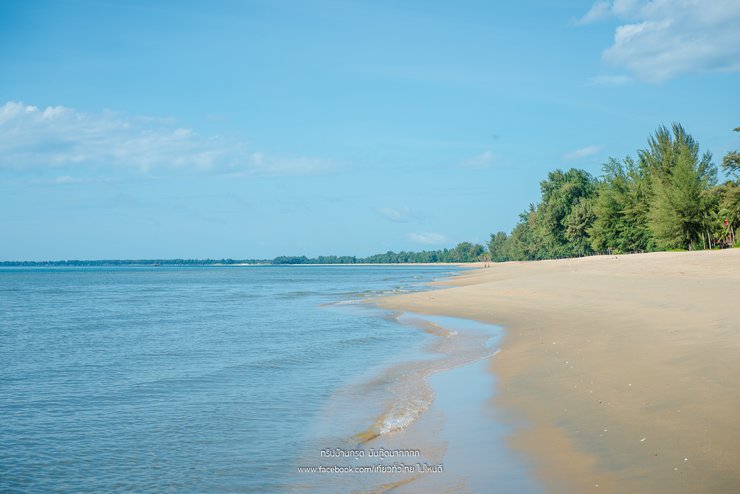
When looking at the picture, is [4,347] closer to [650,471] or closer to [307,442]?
[307,442]

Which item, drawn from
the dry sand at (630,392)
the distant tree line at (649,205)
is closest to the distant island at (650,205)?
the distant tree line at (649,205)

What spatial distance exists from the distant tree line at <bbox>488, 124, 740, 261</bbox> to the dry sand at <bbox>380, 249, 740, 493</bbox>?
3304cm

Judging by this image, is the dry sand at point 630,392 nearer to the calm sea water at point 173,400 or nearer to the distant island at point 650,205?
the calm sea water at point 173,400

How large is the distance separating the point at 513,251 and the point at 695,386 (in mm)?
157175

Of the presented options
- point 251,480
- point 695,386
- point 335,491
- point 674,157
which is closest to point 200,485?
point 251,480

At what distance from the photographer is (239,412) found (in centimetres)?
1178

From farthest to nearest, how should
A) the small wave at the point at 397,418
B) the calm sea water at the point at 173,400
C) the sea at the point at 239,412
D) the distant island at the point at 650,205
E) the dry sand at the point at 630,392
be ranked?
1. the distant island at the point at 650,205
2. the small wave at the point at 397,418
3. the calm sea water at the point at 173,400
4. the sea at the point at 239,412
5. the dry sand at the point at 630,392

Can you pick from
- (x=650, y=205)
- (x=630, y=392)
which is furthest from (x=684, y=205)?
(x=630, y=392)

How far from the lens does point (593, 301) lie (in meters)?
25.9

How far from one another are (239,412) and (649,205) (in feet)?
231

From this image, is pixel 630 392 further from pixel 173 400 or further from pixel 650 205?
pixel 650 205

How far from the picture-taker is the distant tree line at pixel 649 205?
61750 millimetres

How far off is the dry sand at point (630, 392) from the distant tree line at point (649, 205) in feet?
108

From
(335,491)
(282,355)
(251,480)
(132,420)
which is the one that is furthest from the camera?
(282,355)
